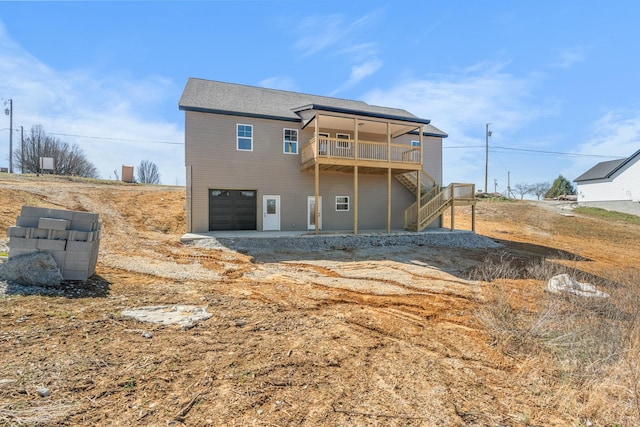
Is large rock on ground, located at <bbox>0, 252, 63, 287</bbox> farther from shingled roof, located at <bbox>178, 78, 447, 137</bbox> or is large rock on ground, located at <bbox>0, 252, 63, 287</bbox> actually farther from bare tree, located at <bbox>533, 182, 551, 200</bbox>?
bare tree, located at <bbox>533, 182, 551, 200</bbox>

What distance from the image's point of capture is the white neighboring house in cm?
2866

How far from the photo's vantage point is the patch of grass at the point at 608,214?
2481cm

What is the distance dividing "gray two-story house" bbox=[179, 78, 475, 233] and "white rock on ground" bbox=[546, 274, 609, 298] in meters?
8.32

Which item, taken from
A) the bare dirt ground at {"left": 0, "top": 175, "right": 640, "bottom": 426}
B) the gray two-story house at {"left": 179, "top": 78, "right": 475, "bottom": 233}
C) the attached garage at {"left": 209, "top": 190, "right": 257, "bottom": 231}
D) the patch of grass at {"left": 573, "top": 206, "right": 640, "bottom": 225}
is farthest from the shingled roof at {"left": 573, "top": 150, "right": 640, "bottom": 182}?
the attached garage at {"left": 209, "top": 190, "right": 257, "bottom": 231}

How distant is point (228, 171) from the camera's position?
46.9 feet

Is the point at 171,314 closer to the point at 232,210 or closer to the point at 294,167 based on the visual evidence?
the point at 232,210

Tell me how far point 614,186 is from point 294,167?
35718 millimetres

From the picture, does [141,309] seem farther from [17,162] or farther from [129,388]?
[17,162]

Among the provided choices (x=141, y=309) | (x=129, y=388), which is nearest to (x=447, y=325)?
(x=129, y=388)

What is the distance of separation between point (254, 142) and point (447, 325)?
39.6ft

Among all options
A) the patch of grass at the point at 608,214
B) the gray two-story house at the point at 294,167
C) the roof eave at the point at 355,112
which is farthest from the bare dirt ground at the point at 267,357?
the patch of grass at the point at 608,214

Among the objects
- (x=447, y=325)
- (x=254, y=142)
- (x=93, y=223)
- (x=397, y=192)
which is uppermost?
(x=254, y=142)

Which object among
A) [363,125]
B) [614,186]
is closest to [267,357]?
[363,125]

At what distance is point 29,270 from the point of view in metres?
5.56
